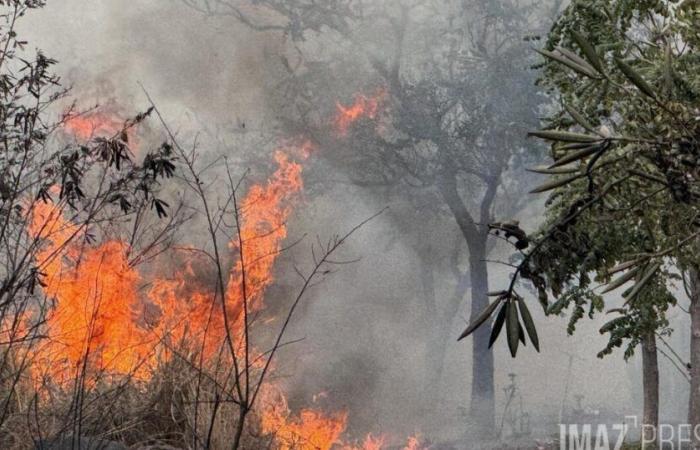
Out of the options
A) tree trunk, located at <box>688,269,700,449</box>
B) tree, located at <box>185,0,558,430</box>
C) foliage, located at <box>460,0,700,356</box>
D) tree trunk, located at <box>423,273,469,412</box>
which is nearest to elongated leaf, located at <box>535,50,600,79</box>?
foliage, located at <box>460,0,700,356</box>

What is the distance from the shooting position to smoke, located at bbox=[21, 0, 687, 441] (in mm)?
16891

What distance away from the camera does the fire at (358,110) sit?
16.1m

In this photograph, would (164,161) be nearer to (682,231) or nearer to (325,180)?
(682,231)

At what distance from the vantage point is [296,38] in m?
16.0

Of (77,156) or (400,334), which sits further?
(400,334)

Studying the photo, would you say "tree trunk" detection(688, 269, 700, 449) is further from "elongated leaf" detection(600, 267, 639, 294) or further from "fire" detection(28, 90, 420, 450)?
"elongated leaf" detection(600, 267, 639, 294)

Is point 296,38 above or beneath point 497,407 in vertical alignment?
above

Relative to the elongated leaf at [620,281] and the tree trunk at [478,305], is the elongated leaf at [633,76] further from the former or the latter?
the tree trunk at [478,305]

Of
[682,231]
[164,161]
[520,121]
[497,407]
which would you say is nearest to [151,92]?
[520,121]

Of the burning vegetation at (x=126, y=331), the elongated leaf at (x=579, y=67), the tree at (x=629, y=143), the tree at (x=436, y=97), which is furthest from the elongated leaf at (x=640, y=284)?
the tree at (x=436, y=97)

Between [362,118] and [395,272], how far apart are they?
524 cm

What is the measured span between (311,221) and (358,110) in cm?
306

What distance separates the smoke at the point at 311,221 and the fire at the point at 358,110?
0.19m

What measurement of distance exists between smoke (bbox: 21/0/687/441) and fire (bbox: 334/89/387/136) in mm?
191
